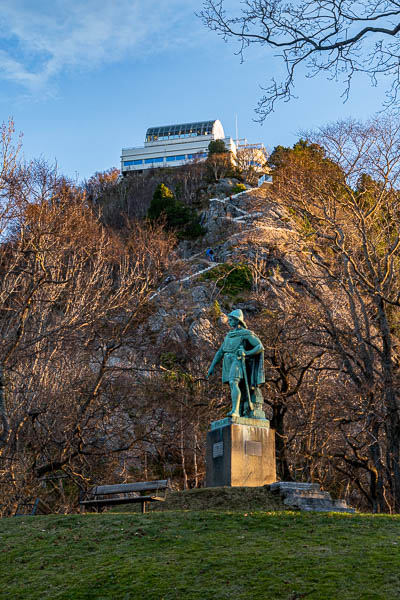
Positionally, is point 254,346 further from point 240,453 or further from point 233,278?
point 233,278

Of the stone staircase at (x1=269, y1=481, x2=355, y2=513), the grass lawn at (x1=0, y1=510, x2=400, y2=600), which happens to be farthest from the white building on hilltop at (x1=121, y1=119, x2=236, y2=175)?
the grass lawn at (x1=0, y1=510, x2=400, y2=600)

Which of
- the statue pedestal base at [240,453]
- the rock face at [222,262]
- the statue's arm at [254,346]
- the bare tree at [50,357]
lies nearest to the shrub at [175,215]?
the rock face at [222,262]

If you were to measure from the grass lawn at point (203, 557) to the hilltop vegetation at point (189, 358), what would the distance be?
5.01m

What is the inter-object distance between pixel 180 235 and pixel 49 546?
44.8 m

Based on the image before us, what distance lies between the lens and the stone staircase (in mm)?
11477

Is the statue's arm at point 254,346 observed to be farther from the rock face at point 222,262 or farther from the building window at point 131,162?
the building window at point 131,162

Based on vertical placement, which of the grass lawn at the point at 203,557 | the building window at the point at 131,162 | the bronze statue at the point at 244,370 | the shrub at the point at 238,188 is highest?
the building window at the point at 131,162

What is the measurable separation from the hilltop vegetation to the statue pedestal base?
12.0ft

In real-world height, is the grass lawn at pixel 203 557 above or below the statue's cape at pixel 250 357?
below

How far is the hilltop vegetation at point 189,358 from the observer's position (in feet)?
55.9

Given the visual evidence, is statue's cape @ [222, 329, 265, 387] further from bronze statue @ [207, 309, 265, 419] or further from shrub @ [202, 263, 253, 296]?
shrub @ [202, 263, 253, 296]

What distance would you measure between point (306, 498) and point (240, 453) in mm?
1758

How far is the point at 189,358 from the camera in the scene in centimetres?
2995

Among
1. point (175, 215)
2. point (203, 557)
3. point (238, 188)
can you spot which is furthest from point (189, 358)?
point (238, 188)
